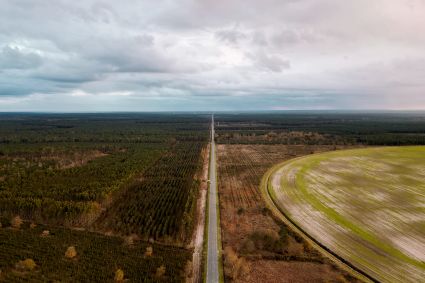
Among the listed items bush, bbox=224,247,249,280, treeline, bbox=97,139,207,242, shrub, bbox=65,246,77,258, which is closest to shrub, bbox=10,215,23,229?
treeline, bbox=97,139,207,242

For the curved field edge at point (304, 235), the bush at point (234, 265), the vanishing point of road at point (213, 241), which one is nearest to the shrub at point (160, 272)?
the vanishing point of road at point (213, 241)

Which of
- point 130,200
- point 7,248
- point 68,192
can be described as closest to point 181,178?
point 130,200

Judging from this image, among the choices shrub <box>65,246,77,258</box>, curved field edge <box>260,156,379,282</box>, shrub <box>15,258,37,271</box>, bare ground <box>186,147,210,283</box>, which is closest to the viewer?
bare ground <box>186,147,210,283</box>

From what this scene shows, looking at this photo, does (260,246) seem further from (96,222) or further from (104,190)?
(104,190)

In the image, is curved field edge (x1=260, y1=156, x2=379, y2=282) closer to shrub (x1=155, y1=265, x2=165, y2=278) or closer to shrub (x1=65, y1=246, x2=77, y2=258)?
shrub (x1=155, y1=265, x2=165, y2=278)

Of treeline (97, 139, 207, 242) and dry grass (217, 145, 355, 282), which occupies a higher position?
treeline (97, 139, 207, 242)

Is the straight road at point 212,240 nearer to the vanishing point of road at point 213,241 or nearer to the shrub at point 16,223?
the vanishing point of road at point 213,241

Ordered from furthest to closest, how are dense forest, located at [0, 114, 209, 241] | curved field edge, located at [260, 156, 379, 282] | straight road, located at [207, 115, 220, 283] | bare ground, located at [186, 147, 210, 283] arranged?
dense forest, located at [0, 114, 209, 241], curved field edge, located at [260, 156, 379, 282], straight road, located at [207, 115, 220, 283], bare ground, located at [186, 147, 210, 283]

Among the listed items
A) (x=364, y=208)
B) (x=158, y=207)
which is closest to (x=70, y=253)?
(x=158, y=207)
